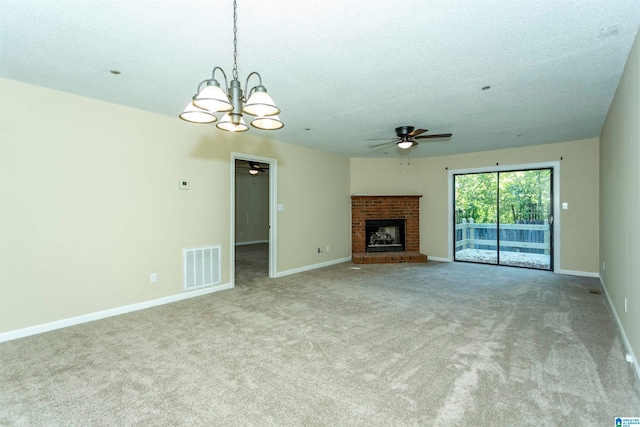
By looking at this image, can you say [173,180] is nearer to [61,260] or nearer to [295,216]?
[61,260]

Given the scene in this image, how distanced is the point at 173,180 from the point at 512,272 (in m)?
6.02

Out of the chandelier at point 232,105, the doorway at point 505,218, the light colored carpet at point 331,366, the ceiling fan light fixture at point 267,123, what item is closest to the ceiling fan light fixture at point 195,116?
the chandelier at point 232,105

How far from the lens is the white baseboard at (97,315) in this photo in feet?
10.2

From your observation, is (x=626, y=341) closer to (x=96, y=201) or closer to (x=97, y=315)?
(x=97, y=315)

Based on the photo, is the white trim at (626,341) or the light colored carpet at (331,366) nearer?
the light colored carpet at (331,366)

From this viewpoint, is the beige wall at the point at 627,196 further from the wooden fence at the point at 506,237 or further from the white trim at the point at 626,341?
the wooden fence at the point at 506,237

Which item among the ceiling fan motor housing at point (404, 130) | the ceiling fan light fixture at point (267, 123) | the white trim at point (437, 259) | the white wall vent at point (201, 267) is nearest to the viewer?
the ceiling fan light fixture at point (267, 123)

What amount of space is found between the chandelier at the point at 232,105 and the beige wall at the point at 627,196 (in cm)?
261

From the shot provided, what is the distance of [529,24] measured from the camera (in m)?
2.18

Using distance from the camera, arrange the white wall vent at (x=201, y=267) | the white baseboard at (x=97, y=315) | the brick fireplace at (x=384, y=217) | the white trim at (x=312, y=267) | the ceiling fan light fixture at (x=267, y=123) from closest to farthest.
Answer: the ceiling fan light fixture at (x=267, y=123)
the white baseboard at (x=97, y=315)
the white wall vent at (x=201, y=267)
the white trim at (x=312, y=267)
the brick fireplace at (x=384, y=217)

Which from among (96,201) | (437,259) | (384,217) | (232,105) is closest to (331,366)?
(232,105)

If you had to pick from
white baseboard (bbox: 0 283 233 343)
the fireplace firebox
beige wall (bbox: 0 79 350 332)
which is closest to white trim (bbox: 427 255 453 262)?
the fireplace firebox

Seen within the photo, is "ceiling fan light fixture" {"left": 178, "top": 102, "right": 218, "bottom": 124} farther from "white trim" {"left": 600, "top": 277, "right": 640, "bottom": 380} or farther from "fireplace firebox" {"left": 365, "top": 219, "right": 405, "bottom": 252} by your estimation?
"fireplace firebox" {"left": 365, "top": 219, "right": 405, "bottom": 252}

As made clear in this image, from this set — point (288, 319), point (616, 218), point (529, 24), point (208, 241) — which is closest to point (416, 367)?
point (288, 319)
